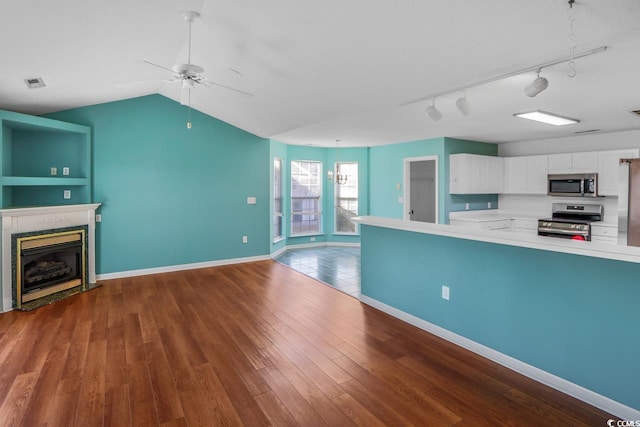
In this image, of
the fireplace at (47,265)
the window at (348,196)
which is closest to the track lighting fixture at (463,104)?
the window at (348,196)

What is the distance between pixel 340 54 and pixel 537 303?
2.57 metres

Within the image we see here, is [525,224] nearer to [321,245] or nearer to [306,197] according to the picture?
[321,245]

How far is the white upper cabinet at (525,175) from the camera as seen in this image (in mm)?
5852

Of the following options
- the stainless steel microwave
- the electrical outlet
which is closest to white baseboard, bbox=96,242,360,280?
the electrical outlet

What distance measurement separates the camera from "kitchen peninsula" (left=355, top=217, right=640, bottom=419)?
1977mm

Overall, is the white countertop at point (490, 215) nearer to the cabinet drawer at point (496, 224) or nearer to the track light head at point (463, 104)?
the cabinet drawer at point (496, 224)

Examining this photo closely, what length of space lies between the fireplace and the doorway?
5661mm

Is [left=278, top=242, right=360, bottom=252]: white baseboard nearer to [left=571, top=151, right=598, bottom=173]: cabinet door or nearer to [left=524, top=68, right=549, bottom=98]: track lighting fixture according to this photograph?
[left=571, top=151, right=598, bottom=173]: cabinet door

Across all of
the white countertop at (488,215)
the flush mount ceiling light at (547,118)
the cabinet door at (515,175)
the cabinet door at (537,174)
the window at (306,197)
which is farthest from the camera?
the window at (306,197)

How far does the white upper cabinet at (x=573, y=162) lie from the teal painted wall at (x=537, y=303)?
403cm

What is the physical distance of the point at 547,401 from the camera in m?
2.11

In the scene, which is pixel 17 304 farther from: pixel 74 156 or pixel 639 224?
pixel 639 224

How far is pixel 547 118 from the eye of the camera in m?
4.21

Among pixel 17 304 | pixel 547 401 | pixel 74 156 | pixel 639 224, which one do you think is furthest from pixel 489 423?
pixel 74 156
